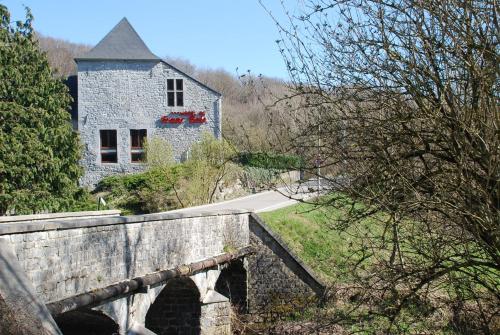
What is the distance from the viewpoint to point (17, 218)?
12.3m

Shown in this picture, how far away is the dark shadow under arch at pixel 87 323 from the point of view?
33.5 ft

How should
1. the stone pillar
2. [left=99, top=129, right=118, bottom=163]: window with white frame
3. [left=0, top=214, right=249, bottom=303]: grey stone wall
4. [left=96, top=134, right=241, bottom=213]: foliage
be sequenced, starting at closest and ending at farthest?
[left=0, top=214, right=249, bottom=303]: grey stone wall, the stone pillar, [left=96, top=134, right=241, bottom=213]: foliage, [left=99, top=129, right=118, bottom=163]: window with white frame

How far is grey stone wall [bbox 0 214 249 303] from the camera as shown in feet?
25.3

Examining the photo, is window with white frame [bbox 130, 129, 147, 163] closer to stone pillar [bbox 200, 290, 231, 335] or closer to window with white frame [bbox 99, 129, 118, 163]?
window with white frame [bbox 99, 129, 118, 163]

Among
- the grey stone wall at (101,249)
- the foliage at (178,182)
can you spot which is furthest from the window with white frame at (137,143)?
the grey stone wall at (101,249)

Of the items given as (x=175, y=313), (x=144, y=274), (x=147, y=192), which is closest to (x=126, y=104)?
(x=147, y=192)

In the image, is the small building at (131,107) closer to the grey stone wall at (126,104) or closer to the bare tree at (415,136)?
the grey stone wall at (126,104)

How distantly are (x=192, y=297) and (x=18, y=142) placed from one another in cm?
1037

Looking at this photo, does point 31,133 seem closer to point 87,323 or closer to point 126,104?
point 126,104

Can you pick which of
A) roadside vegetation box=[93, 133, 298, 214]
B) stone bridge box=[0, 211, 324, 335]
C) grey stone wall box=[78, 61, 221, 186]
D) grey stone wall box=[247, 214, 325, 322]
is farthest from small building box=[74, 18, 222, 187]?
stone bridge box=[0, 211, 324, 335]

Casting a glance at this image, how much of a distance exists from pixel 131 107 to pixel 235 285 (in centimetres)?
1740

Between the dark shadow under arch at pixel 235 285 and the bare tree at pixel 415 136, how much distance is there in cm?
1051

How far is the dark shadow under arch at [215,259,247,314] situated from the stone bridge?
0.08 ft

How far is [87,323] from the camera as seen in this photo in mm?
11578
